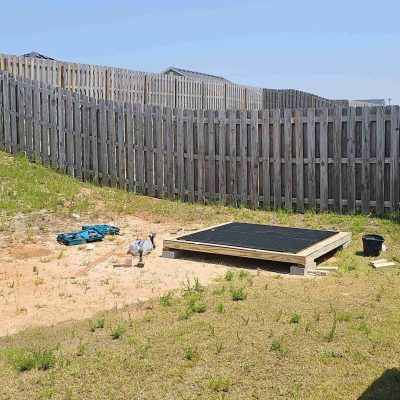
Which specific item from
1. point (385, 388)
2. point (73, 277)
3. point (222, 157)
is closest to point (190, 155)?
point (222, 157)

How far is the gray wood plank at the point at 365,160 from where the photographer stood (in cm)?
1131

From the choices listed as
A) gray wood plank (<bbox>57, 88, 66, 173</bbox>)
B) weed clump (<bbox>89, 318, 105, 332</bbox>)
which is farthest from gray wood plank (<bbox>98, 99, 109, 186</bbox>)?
weed clump (<bbox>89, 318, 105, 332</bbox>)

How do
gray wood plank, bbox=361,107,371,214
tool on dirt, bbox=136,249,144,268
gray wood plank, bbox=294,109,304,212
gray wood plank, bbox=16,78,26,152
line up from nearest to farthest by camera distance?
tool on dirt, bbox=136,249,144,268, gray wood plank, bbox=361,107,371,214, gray wood plank, bbox=294,109,304,212, gray wood plank, bbox=16,78,26,152

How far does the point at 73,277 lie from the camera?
791cm

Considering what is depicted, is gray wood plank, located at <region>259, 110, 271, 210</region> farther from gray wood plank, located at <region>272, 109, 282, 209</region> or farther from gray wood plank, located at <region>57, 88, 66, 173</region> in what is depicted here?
gray wood plank, located at <region>57, 88, 66, 173</region>

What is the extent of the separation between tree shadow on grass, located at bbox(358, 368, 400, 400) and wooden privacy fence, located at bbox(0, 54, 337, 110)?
45.2 ft

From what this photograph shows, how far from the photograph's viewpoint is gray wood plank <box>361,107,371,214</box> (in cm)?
1131

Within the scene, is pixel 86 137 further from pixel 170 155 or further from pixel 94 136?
pixel 170 155

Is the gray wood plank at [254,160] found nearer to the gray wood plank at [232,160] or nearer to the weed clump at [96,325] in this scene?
the gray wood plank at [232,160]

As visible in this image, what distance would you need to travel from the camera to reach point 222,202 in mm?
12820

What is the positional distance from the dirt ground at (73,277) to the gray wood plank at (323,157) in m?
3.36

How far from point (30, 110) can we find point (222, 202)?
18.8 feet

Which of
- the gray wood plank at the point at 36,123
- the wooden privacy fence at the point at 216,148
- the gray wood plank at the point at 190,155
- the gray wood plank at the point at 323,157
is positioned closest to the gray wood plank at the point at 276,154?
the wooden privacy fence at the point at 216,148

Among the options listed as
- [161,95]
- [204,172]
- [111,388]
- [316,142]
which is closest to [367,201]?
[316,142]
